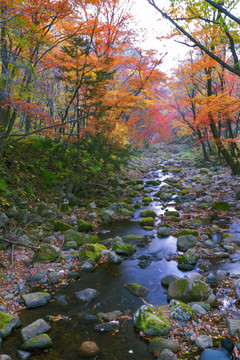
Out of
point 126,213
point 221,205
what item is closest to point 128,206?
point 126,213

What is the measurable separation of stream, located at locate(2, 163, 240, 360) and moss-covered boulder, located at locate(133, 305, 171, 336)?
14 centimetres

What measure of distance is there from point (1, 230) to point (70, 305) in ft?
8.86

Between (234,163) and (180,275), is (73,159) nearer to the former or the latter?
(180,275)

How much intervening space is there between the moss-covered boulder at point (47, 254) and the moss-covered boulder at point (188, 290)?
2.70 metres

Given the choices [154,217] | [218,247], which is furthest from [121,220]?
[218,247]

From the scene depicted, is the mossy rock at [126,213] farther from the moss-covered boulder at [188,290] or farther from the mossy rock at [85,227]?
the moss-covered boulder at [188,290]

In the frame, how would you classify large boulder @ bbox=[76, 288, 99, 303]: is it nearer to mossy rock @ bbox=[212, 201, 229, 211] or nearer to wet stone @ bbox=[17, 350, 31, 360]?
wet stone @ bbox=[17, 350, 31, 360]

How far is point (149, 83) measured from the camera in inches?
584

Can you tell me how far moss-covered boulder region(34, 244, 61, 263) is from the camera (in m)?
5.49

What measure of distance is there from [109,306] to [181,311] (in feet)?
4.04

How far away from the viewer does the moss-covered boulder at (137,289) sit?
461 centimetres

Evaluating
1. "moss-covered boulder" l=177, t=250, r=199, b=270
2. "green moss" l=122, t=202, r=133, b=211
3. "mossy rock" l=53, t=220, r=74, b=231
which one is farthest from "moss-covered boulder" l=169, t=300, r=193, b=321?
"green moss" l=122, t=202, r=133, b=211

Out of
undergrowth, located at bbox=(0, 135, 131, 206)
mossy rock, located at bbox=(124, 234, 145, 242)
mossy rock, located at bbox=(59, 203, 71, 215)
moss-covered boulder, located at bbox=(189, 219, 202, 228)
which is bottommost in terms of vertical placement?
moss-covered boulder, located at bbox=(189, 219, 202, 228)

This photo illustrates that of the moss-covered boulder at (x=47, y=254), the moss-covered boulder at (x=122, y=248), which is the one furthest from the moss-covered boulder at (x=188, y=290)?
the moss-covered boulder at (x=47, y=254)
